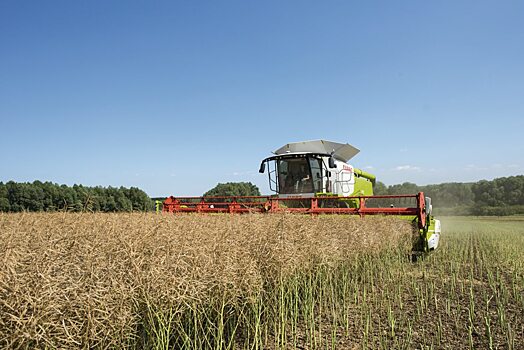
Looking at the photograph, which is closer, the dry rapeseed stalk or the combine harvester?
the dry rapeseed stalk

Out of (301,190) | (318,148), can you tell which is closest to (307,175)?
(301,190)

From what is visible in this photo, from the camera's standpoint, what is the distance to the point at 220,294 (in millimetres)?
3084

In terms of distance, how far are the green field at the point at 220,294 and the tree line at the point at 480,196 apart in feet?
137

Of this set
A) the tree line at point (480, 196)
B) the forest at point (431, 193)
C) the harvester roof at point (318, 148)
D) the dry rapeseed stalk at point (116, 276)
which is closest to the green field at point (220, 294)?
the dry rapeseed stalk at point (116, 276)

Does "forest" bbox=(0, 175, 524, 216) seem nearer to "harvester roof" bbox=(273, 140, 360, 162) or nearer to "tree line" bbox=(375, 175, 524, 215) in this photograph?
"tree line" bbox=(375, 175, 524, 215)

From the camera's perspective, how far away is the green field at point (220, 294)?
2178 millimetres

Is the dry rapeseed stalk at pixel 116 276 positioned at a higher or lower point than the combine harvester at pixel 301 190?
lower

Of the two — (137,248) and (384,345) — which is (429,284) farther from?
(137,248)

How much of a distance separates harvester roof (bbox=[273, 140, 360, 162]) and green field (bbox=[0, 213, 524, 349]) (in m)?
6.67

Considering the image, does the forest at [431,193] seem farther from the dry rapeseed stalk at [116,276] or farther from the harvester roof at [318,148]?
the dry rapeseed stalk at [116,276]

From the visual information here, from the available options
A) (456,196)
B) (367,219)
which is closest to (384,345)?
(367,219)

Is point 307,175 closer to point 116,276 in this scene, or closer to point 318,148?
point 318,148

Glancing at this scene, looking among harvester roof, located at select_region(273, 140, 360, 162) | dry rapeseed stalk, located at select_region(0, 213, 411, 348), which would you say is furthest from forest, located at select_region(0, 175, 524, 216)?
dry rapeseed stalk, located at select_region(0, 213, 411, 348)

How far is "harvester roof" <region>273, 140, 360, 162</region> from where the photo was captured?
12930 millimetres
